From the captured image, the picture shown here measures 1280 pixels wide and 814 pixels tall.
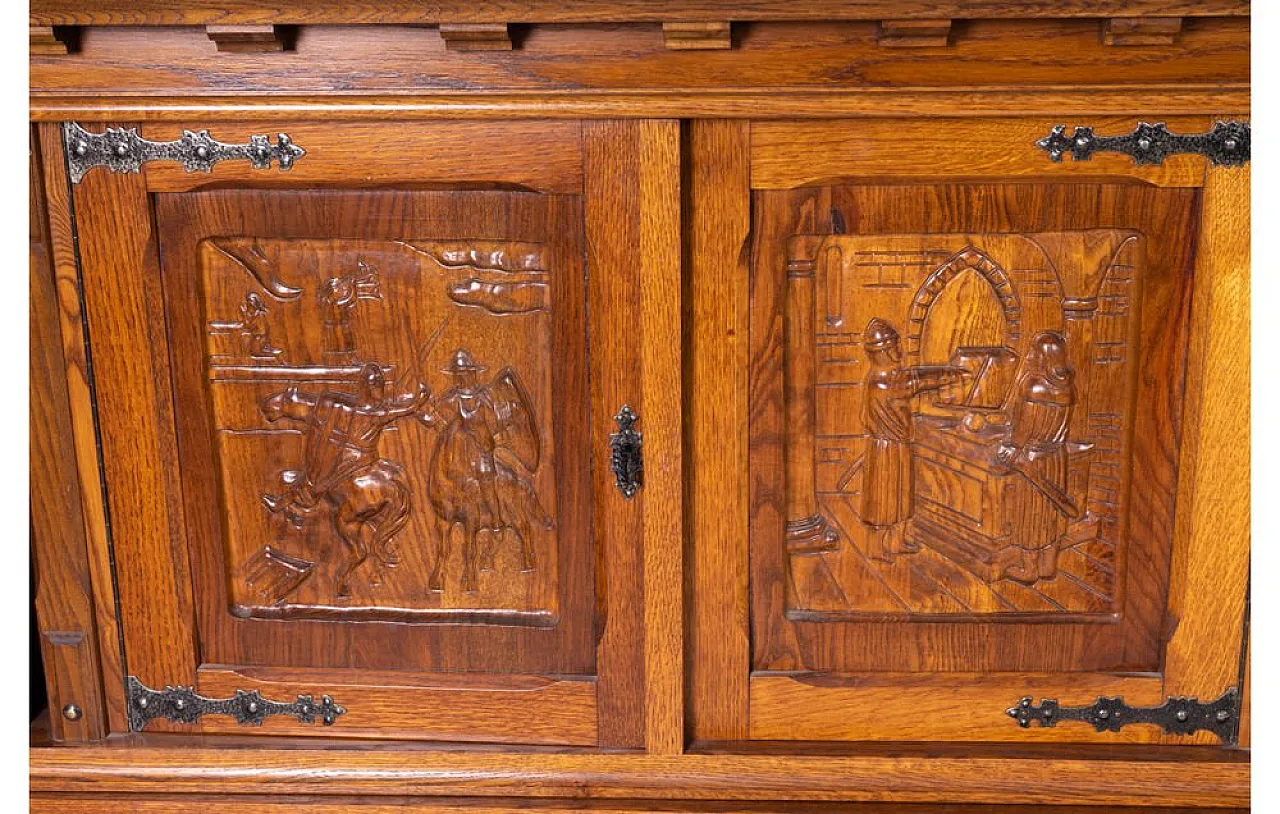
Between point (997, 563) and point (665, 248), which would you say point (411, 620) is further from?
point (997, 563)

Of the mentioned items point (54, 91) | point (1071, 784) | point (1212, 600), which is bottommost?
point (1071, 784)

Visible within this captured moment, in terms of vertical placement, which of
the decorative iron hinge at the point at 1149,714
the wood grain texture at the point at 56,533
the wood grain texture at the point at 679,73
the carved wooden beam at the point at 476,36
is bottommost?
the decorative iron hinge at the point at 1149,714

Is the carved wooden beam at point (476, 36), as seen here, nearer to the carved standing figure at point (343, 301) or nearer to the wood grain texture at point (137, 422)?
the carved standing figure at point (343, 301)

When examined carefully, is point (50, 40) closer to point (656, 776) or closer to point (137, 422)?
point (137, 422)

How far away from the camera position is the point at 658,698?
1.36m

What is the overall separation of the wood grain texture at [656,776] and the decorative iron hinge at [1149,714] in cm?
3

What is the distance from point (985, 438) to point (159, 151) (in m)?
0.90

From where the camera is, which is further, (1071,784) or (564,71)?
(1071,784)

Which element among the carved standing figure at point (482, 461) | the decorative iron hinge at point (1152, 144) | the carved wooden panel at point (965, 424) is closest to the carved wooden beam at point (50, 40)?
the carved standing figure at point (482, 461)

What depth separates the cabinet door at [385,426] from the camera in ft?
4.16

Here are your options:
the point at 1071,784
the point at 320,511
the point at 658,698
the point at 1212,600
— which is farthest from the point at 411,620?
the point at 1212,600

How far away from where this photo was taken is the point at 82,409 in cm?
134

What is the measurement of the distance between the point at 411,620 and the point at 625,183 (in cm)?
54

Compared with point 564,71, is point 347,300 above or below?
below
